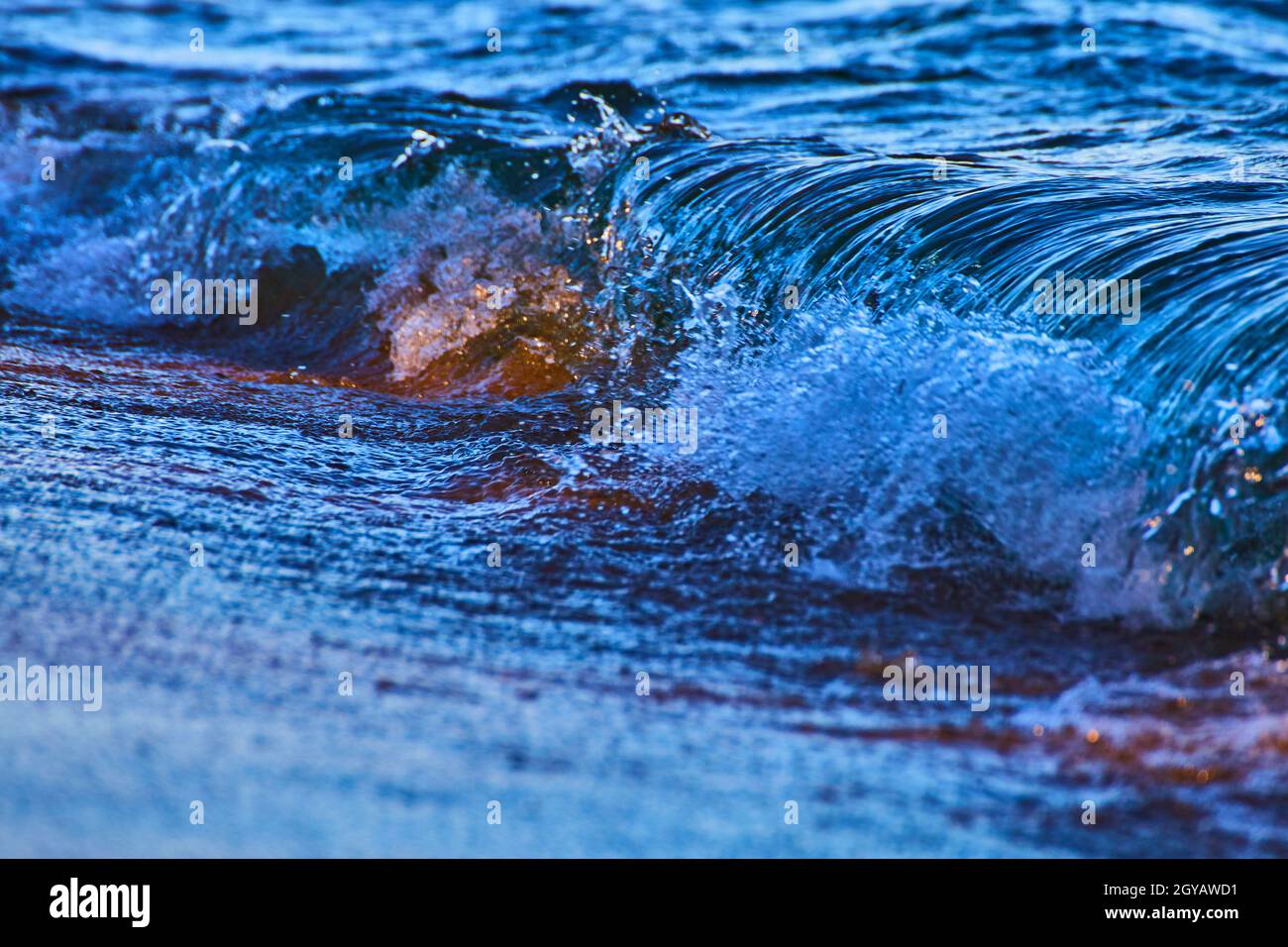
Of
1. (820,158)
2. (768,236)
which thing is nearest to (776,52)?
(820,158)

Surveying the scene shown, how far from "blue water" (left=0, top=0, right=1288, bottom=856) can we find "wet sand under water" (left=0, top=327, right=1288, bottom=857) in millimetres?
10

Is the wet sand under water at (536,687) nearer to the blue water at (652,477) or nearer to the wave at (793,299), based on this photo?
the blue water at (652,477)

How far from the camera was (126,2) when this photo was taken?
10414 mm

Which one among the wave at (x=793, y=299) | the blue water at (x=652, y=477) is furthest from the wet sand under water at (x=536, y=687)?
the wave at (x=793, y=299)

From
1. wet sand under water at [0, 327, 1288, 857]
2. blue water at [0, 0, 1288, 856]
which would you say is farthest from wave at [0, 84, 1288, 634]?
wet sand under water at [0, 327, 1288, 857]

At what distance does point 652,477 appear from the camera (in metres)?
3.49

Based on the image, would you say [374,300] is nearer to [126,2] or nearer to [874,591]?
[874,591]

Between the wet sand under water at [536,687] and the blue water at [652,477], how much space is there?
10 millimetres

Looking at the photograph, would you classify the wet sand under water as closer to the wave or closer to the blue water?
the blue water

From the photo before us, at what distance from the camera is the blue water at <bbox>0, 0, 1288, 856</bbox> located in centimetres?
220

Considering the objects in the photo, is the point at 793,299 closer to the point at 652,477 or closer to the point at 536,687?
the point at 652,477

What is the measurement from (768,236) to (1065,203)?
1.00 meters

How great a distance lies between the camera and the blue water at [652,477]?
7.22ft

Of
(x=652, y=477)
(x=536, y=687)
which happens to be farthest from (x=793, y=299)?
(x=536, y=687)
